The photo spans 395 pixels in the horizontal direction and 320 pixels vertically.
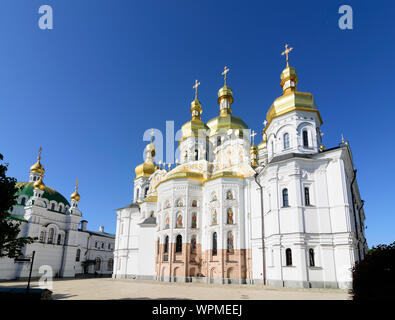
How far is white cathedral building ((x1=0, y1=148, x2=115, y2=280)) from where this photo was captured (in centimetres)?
3562

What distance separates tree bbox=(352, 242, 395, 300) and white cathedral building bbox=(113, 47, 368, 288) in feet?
37.2

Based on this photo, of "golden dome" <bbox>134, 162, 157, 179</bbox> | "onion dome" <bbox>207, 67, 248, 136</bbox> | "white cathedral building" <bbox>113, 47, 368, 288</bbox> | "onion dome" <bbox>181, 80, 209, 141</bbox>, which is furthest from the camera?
"golden dome" <bbox>134, 162, 157, 179</bbox>

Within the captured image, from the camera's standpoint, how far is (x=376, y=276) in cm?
846

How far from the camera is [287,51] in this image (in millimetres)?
28844

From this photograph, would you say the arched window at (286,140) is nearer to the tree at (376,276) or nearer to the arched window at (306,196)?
the arched window at (306,196)

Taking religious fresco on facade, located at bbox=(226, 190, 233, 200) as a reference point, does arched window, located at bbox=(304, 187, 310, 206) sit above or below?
below

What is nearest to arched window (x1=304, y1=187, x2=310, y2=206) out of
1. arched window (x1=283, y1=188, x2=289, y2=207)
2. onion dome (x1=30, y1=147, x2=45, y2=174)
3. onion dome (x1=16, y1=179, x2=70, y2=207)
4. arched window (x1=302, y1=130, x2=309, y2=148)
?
arched window (x1=283, y1=188, x2=289, y2=207)

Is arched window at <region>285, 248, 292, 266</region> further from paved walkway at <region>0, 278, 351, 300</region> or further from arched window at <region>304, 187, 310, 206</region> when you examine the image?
arched window at <region>304, 187, 310, 206</region>

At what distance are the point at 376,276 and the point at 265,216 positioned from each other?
16334 mm

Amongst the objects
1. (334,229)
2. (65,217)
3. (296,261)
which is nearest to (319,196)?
(334,229)

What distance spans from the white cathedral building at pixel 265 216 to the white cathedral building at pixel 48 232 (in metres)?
9.41

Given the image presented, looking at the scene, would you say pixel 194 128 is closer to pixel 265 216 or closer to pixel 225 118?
pixel 225 118

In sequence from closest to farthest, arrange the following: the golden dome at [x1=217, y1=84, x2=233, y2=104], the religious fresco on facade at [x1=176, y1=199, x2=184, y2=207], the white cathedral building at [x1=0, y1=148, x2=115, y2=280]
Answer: the religious fresco on facade at [x1=176, y1=199, x2=184, y2=207]
the white cathedral building at [x1=0, y1=148, x2=115, y2=280]
the golden dome at [x1=217, y1=84, x2=233, y2=104]
